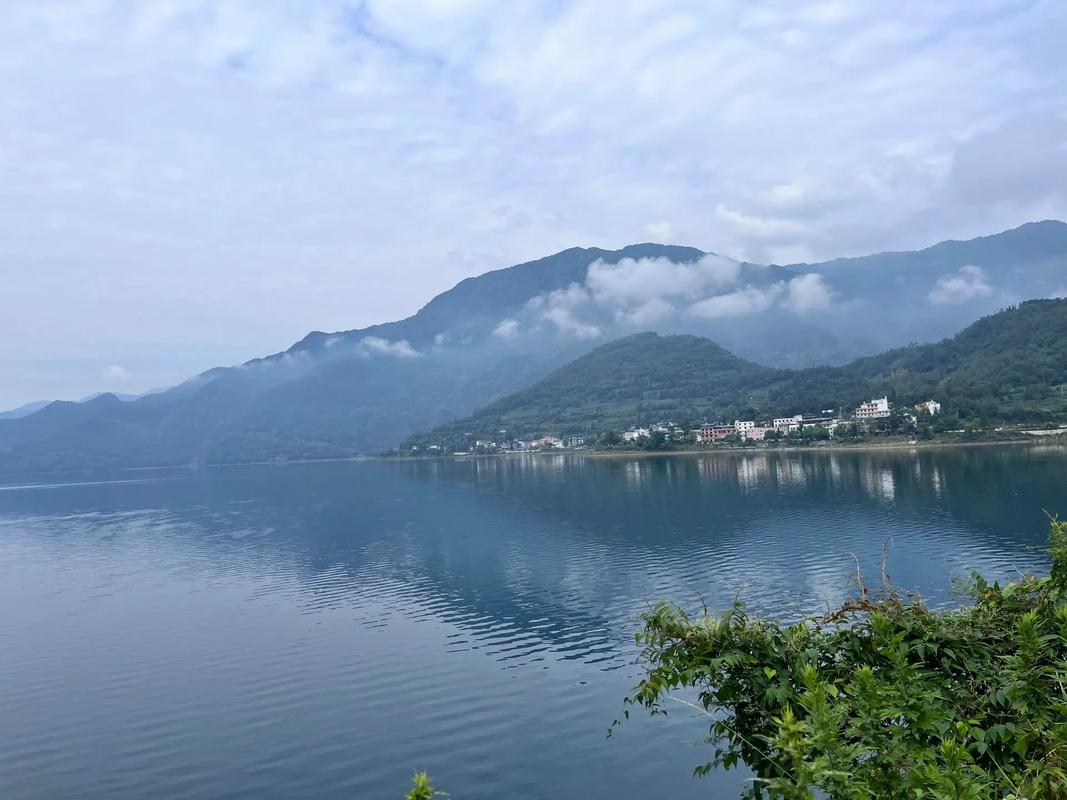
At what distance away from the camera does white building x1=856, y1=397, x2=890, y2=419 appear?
15698 centimetres

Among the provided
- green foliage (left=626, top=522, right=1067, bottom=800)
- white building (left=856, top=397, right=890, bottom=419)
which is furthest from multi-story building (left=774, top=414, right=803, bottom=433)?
green foliage (left=626, top=522, right=1067, bottom=800)

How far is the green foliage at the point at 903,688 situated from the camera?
5082mm

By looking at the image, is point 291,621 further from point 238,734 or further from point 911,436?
point 911,436

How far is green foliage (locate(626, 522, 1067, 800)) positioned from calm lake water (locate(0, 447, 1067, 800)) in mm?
1387

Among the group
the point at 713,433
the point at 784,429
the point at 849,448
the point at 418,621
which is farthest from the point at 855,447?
the point at 418,621

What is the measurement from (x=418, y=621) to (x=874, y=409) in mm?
153207

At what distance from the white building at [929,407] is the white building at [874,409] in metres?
6.51

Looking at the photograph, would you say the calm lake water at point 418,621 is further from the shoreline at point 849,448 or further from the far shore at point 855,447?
the far shore at point 855,447

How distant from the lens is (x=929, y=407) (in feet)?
478

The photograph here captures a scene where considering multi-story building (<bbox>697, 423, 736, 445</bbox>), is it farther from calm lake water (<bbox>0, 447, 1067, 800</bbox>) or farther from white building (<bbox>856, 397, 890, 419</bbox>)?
calm lake water (<bbox>0, 447, 1067, 800</bbox>)

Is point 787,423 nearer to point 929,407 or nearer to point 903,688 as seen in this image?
point 929,407

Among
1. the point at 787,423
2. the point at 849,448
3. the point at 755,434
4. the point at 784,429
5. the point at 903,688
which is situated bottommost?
the point at 849,448

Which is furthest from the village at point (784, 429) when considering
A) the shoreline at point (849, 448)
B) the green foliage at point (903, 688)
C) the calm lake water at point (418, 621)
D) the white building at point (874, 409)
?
the green foliage at point (903, 688)

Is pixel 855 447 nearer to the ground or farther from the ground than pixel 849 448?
farther from the ground
